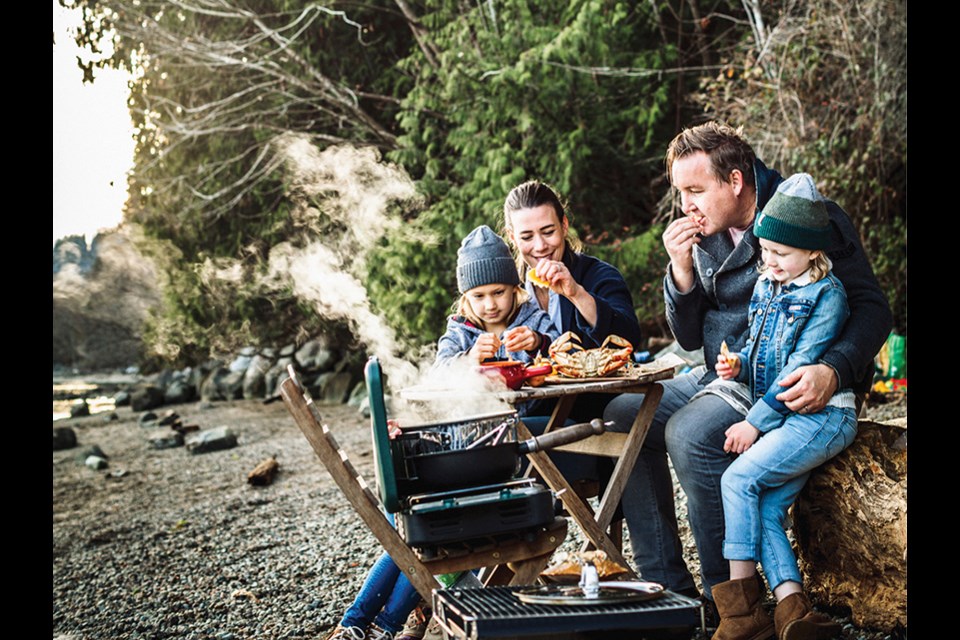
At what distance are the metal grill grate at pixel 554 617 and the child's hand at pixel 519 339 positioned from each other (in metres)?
1.23

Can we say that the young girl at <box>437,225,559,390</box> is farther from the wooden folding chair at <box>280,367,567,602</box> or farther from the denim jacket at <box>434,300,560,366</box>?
the wooden folding chair at <box>280,367,567,602</box>

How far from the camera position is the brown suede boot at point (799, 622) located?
2596 millimetres

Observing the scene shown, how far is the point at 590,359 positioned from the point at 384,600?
1.08m

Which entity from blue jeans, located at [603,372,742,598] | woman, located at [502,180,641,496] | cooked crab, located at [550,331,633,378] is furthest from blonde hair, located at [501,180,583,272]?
blue jeans, located at [603,372,742,598]

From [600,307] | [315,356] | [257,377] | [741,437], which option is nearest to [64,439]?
[257,377]

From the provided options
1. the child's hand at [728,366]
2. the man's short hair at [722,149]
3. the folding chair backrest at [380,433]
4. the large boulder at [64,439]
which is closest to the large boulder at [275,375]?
the large boulder at [64,439]

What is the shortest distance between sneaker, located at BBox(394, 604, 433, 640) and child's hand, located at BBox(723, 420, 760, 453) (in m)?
1.25

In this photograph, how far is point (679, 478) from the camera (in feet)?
9.72

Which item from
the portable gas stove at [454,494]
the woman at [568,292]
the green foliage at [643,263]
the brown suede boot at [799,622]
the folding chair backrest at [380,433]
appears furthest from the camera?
the green foliage at [643,263]

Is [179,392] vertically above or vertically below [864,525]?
below

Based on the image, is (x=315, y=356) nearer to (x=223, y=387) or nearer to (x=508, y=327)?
(x=223, y=387)

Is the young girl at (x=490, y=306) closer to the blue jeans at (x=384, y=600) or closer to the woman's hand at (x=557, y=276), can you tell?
the woman's hand at (x=557, y=276)
